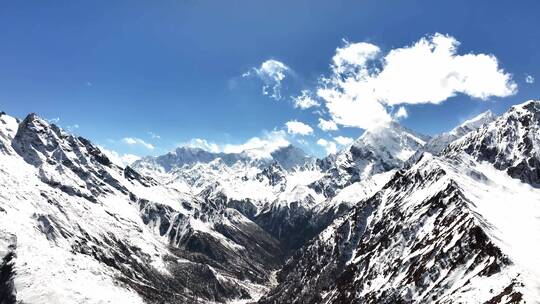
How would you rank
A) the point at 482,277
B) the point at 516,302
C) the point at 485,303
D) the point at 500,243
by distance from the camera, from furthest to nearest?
the point at 500,243, the point at 482,277, the point at 485,303, the point at 516,302

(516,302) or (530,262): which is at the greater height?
(530,262)

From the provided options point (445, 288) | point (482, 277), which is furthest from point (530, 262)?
point (445, 288)

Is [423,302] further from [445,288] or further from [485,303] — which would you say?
[485,303]

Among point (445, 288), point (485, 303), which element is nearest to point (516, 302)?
point (485, 303)

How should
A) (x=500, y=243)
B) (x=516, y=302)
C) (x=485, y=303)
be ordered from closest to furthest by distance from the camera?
(x=516, y=302) < (x=485, y=303) < (x=500, y=243)

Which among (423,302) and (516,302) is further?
(423,302)

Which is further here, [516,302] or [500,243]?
[500,243]

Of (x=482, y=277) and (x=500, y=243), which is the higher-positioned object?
(x=500, y=243)

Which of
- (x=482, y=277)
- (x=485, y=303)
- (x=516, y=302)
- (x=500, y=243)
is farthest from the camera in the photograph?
(x=500, y=243)
